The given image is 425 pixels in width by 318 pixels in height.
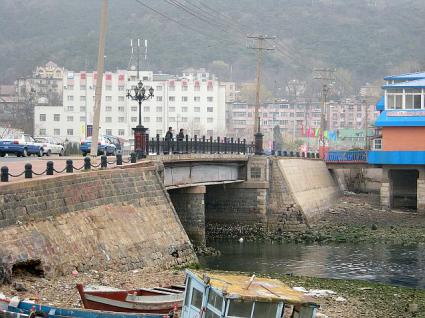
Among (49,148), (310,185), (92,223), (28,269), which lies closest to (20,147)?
(49,148)

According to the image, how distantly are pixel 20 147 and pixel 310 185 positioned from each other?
21.8 meters

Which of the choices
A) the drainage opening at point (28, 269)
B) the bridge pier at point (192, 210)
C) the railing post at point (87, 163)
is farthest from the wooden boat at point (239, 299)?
the bridge pier at point (192, 210)

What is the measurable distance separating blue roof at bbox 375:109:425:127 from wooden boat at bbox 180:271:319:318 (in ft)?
156

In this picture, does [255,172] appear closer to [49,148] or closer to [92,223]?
[49,148]

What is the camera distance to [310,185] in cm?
6388

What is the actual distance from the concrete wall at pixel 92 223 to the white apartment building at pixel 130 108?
99.0 m

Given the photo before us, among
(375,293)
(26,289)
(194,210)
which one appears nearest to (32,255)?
(26,289)

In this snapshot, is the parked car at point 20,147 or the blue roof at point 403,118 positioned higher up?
the blue roof at point 403,118

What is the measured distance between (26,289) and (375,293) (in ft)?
40.8

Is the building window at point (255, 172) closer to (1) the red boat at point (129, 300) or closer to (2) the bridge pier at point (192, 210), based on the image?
(2) the bridge pier at point (192, 210)

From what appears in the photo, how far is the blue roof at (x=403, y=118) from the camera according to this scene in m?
64.9

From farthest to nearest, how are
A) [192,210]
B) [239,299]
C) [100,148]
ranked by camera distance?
1. [100,148]
2. [192,210]
3. [239,299]

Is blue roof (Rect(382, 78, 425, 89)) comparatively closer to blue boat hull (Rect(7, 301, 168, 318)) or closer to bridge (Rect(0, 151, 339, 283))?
bridge (Rect(0, 151, 339, 283))

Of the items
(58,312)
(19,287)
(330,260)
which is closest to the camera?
(58,312)
